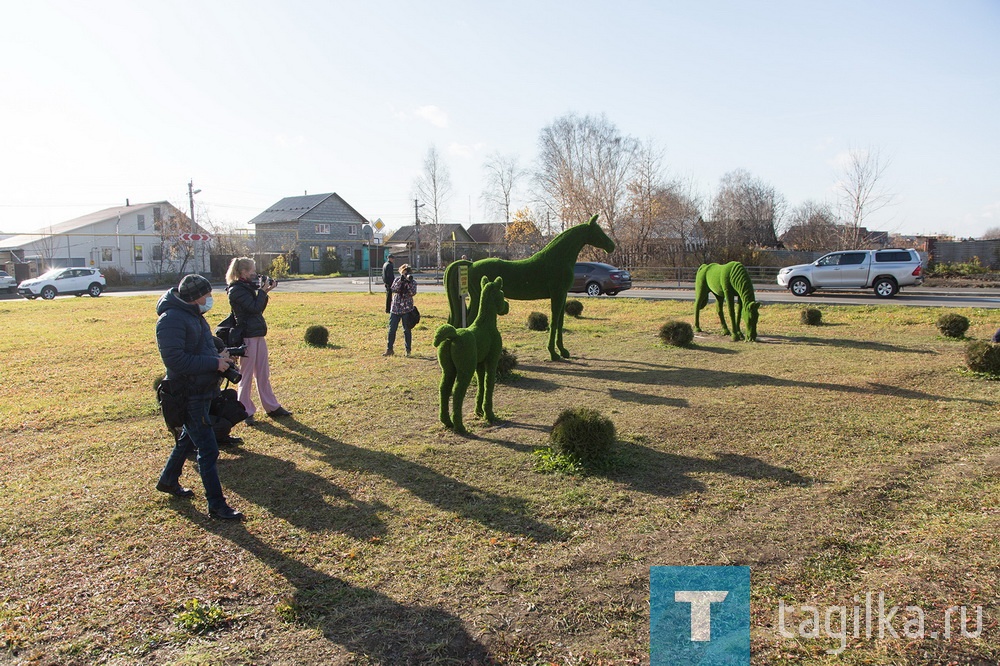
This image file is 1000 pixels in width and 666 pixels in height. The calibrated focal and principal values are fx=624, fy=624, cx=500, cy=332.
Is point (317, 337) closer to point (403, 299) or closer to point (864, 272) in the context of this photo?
point (403, 299)

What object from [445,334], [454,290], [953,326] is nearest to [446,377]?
[445,334]

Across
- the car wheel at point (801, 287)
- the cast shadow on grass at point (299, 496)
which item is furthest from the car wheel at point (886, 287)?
the cast shadow on grass at point (299, 496)

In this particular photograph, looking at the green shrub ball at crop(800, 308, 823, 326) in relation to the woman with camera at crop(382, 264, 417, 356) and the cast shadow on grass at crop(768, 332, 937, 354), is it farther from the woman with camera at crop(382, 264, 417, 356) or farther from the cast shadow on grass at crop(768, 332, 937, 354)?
the woman with camera at crop(382, 264, 417, 356)

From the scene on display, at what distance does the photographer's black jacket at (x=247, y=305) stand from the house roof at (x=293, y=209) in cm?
6008

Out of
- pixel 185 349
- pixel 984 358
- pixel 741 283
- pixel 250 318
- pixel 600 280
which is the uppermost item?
pixel 600 280

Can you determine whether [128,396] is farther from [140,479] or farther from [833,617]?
[833,617]

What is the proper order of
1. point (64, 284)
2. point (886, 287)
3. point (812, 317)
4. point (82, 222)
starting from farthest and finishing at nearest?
point (82, 222)
point (64, 284)
point (886, 287)
point (812, 317)

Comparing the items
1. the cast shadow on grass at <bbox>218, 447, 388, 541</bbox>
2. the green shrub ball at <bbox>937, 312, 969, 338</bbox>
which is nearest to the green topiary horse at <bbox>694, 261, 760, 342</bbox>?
the green shrub ball at <bbox>937, 312, 969, 338</bbox>

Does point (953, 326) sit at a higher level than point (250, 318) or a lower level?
lower

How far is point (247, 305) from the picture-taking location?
23.3 ft

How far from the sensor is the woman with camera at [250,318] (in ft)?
23.2

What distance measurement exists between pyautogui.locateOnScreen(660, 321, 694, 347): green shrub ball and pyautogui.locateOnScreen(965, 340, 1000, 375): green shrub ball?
496 cm

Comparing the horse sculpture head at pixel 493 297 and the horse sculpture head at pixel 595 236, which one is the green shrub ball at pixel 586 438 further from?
the horse sculpture head at pixel 595 236

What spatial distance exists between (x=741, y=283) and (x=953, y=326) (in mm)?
4813
